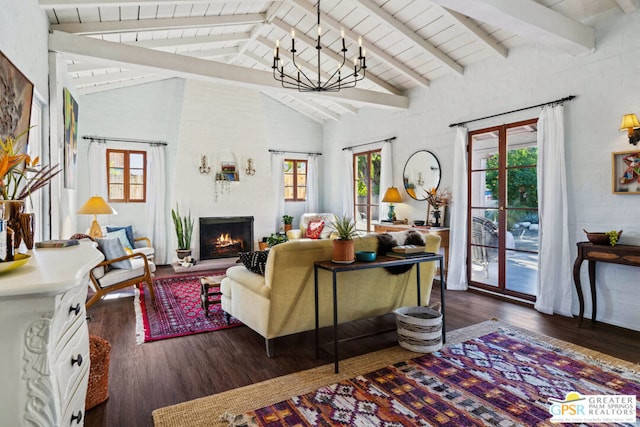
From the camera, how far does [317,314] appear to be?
300 cm

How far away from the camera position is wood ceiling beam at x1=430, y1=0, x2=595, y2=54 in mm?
3051

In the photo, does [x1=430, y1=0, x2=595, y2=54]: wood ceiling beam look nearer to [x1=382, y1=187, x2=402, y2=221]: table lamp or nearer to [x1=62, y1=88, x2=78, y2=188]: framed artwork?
[x1=382, y1=187, x2=402, y2=221]: table lamp

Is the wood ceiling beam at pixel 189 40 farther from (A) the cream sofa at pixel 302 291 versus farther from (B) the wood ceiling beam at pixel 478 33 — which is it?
(A) the cream sofa at pixel 302 291

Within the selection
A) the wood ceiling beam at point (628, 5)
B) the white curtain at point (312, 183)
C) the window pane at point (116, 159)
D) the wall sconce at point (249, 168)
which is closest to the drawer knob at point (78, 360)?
the wood ceiling beam at point (628, 5)

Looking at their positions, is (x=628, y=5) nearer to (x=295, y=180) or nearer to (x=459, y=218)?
(x=459, y=218)

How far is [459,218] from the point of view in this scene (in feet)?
16.9

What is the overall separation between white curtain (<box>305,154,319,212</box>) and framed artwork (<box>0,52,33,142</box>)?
608 cm

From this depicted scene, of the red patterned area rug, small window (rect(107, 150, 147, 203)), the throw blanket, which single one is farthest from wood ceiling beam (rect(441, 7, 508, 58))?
small window (rect(107, 150, 147, 203))

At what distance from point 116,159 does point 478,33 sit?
20.2 ft

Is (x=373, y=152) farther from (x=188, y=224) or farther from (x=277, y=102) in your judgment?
(x=188, y=224)

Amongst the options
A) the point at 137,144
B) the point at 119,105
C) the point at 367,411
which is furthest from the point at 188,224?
the point at 367,411

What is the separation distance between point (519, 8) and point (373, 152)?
13.1 ft

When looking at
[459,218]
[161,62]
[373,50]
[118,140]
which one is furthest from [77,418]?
[118,140]

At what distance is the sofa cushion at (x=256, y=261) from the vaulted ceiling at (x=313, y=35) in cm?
248
